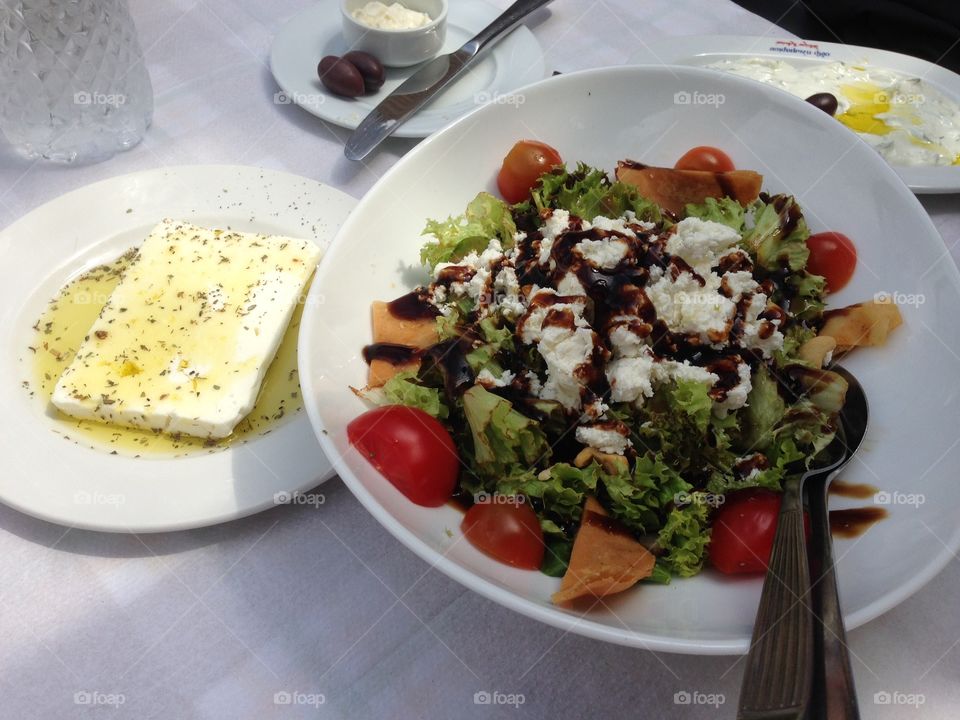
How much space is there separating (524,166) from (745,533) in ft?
3.08

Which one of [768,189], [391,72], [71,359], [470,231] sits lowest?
[71,359]

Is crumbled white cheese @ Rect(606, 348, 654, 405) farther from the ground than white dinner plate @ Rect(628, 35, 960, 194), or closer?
closer

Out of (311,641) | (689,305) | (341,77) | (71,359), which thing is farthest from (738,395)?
(341,77)

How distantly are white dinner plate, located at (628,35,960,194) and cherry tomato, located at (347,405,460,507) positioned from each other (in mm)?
1617

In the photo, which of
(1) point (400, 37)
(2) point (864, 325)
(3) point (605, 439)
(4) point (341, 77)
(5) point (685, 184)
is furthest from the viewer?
(1) point (400, 37)

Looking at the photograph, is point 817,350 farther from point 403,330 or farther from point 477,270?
point 403,330

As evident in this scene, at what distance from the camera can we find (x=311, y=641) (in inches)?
52.0

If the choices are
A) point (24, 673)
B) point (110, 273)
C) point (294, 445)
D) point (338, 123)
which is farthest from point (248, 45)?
point (24, 673)

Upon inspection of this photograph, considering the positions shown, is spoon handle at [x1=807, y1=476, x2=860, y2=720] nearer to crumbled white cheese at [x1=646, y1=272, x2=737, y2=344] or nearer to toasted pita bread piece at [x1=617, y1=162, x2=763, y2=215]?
crumbled white cheese at [x1=646, y1=272, x2=737, y2=344]

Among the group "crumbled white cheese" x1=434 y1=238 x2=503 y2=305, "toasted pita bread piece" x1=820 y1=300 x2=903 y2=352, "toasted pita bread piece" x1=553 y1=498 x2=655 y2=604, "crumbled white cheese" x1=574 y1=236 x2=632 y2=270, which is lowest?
"toasted pita bread piece" x1=553 y1=498 x2=655 y2=604

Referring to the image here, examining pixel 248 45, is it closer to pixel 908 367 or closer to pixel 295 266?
pixel 295 266

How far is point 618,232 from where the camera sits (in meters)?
1.43

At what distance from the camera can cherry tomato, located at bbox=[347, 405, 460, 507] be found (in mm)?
1213

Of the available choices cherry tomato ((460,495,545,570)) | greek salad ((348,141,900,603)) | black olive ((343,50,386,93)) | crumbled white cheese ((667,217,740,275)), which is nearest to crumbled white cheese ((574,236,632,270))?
greek salad ((348,141,900,603))
